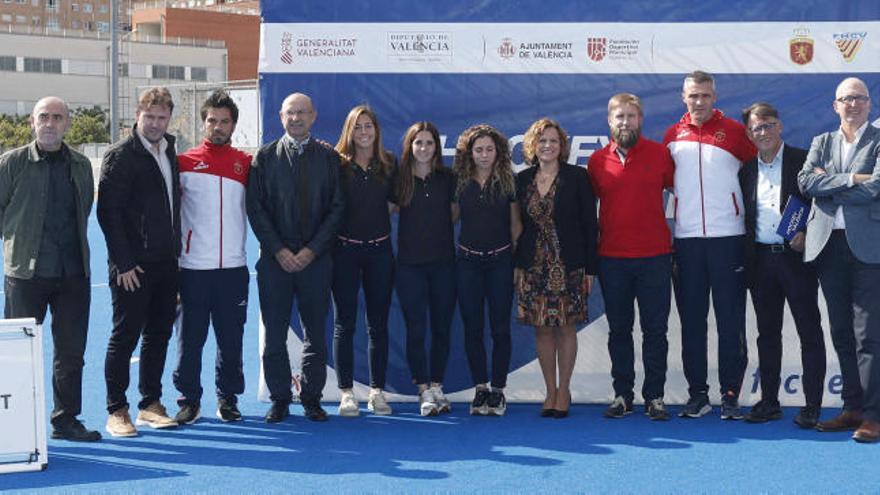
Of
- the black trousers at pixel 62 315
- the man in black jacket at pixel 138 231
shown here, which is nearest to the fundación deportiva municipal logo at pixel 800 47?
the man in black jacket at pixel 138 231

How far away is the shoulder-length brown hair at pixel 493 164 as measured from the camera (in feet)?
18.1

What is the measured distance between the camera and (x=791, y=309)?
5395 millimetres

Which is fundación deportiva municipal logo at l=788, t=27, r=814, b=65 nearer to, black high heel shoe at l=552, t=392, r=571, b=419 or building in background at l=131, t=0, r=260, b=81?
black high heel shoe at l=552, t=392, r=571, b=419

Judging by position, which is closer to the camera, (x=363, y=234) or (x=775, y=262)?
(x=775, y=262)

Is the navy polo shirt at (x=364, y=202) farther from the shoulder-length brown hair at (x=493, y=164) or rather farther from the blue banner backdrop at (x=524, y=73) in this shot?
the blue banner backdrop at (x=524, y=73)

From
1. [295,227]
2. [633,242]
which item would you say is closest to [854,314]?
[633,242]

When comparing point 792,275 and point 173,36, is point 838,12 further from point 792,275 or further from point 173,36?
point 173,36

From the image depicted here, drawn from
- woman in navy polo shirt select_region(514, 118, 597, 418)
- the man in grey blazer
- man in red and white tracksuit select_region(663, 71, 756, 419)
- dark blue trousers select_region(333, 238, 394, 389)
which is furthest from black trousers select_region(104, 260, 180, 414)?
the man in grey blazer

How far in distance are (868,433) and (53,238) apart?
4156 millimetres

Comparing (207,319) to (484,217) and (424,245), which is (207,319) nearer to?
(424,245)

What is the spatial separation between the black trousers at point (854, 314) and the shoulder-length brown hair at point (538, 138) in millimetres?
1449

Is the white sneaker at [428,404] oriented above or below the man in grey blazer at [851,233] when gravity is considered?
below

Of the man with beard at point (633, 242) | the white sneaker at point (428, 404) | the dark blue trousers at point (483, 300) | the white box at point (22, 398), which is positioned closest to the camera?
the white box at point (22, 398)

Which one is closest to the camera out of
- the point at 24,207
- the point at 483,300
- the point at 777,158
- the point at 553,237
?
the point at 24,207
